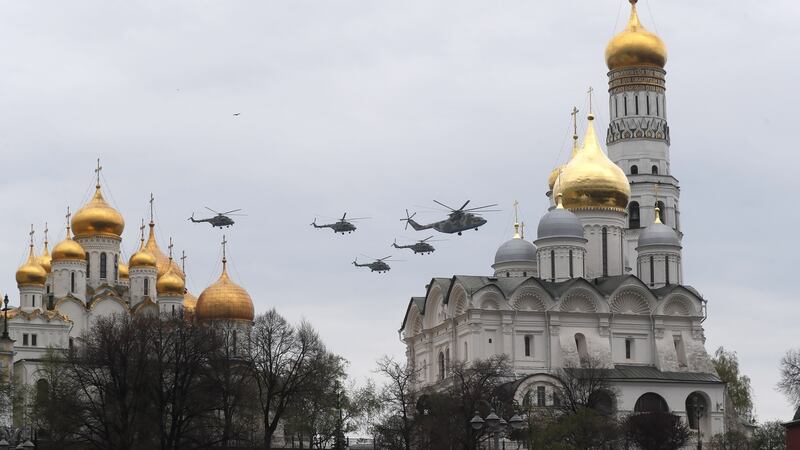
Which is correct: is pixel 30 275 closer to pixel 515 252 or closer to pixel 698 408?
pixel 515 252

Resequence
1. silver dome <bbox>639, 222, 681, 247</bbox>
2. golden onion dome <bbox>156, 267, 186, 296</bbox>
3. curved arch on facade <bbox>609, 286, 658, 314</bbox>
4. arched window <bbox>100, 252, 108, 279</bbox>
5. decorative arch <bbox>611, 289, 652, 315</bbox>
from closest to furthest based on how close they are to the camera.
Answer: curved arch on facade <bbox>609, 286, 658, 314</bbox>, decorative arch <bbox>611, 289, 652, 315</bbox>, silver dome <bbox>639, 222, 681, 247</bbox>, arched window <bbox>100, 252, 108, 279</bbox>, golden onion dome <bbox>156, 267, 186, 296</bbox>

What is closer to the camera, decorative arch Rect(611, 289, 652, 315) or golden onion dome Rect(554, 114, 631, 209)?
decorative arch Rect(611, 289, 652, 315)

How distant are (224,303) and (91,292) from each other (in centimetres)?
688

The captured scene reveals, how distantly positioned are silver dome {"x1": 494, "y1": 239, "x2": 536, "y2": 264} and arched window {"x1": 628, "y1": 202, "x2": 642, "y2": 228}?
19.9ft

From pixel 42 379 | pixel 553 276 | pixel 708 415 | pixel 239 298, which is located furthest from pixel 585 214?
pixel 42 379

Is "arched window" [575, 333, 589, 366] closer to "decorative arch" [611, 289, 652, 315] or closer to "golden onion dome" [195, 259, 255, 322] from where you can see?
"decorative arch" [611, 289, 652, 315]

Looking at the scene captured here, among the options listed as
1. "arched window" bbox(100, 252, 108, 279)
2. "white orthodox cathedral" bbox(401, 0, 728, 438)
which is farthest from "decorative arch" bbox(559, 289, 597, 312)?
"arched window" bbox(100, 252, 108, 279)

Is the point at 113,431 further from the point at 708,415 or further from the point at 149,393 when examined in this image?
the point at 708,415

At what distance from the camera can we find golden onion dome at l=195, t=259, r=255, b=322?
83812mm

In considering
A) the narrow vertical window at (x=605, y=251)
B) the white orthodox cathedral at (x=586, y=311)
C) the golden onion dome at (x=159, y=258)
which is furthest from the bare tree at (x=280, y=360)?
the golden onion dome at (x=159, y=258)

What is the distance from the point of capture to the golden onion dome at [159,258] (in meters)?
91.0

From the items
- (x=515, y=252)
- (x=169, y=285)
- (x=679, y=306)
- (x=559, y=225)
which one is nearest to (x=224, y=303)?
(x=169, y=285)

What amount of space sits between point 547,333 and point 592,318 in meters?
2.02

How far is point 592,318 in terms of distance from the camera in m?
74.1
